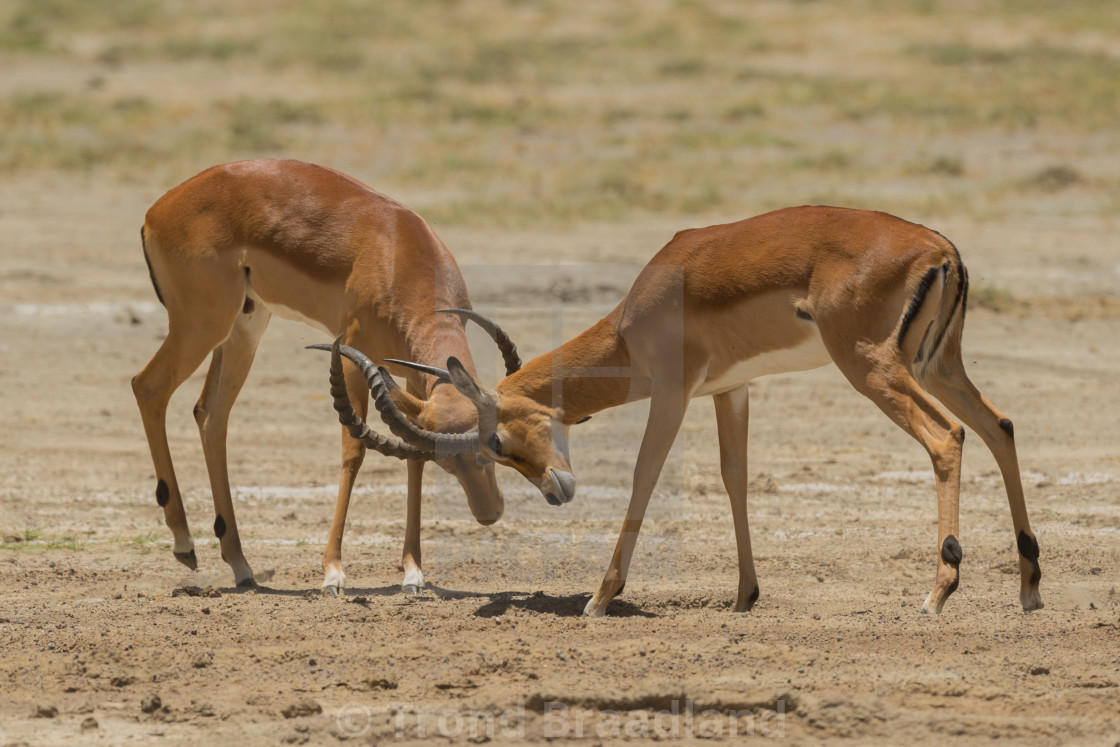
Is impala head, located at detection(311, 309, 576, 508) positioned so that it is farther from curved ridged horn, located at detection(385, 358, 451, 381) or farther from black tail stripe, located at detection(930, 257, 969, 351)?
black tail stripe, located at detection(930, 257, 969, 351)

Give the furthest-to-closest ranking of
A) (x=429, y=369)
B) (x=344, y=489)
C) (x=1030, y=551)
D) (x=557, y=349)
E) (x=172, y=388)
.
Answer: (x=172, y=388)
(x=344, y=489)
(x=557, y=349)
(x=429, y=369)
(x=1030, y=551)

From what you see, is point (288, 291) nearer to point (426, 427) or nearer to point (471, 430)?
point (426, 427)

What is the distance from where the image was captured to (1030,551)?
7.39 m

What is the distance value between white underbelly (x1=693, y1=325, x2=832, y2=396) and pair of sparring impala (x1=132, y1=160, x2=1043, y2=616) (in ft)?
0.05

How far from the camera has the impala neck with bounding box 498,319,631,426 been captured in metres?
7.89

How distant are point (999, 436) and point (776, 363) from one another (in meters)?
1.22

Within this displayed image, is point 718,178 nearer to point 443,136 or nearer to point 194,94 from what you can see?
point 443,136

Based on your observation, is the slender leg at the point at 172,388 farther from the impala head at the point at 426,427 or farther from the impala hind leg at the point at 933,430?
the impala hind leg at the point at 933,430

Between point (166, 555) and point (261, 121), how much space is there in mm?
16534

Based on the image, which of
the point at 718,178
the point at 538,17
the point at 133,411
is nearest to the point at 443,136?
the point at 718,178

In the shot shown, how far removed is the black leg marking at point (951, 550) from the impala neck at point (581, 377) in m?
1.95

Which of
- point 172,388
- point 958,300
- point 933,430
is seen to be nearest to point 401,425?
point 172,388

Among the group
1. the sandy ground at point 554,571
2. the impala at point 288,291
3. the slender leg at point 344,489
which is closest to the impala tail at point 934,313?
the sandy ground at point 554,571

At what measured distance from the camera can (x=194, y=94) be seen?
27641 millimetres
